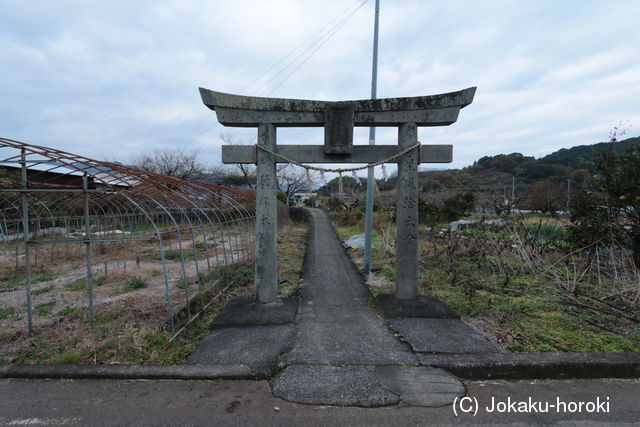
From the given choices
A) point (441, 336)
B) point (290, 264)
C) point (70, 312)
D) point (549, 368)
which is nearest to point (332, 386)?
point (441, 336)

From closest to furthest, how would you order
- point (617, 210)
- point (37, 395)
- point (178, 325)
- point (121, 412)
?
point (121, 412) < point (37, 395) < point (178, 325) < point (617, 210)

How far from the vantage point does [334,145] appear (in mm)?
4676

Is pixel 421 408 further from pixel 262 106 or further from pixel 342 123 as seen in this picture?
pixel 262 106

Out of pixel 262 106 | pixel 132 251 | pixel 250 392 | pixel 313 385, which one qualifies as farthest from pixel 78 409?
pixel 132 251

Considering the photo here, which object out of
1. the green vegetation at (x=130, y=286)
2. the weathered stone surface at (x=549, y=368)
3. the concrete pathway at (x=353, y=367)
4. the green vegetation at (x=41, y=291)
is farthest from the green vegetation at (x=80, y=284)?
the weathered stone surface at (x=549, y=368)

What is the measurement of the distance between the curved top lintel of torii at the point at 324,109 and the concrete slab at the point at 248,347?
10.7 ft

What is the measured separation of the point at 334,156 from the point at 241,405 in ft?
12.1

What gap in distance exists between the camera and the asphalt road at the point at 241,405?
97.8 inches

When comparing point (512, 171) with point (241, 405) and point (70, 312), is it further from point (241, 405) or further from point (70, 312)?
Result: point (70, 312)

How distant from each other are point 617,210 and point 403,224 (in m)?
5.44

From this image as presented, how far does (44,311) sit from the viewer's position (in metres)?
4.88

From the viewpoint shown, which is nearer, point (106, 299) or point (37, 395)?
point (37, 395)

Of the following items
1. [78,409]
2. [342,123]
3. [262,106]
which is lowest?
[78,409]

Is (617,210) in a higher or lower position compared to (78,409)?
higher
